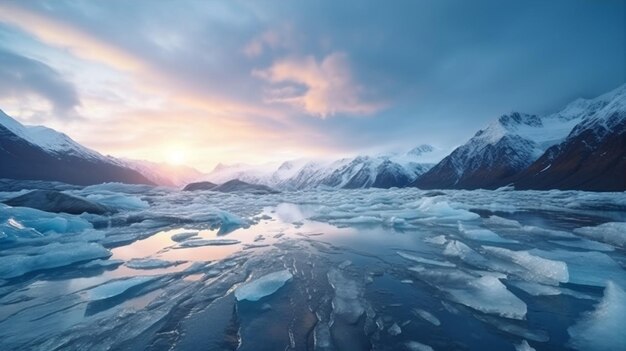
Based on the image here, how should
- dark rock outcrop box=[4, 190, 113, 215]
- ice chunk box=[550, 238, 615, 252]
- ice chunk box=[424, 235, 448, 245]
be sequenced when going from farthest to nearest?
1. dark rock outcrop box=[4, 190, 113, 215]
2. ice chunk box=[424, 235, 448, 245]
3. ice chunk box=[550, 238, 615, 252]

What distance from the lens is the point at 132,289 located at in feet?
19.3

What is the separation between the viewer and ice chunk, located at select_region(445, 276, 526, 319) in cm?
463

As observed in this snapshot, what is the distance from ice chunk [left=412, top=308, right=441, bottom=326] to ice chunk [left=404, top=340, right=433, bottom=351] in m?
0.69

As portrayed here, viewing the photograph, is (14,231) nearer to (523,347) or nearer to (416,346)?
(416,346)

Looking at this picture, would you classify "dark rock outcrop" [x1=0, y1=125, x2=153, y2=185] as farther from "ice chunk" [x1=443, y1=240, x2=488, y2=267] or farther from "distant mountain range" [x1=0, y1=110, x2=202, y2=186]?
"ice chunk" [x1=443, y1=240, x2=488, y2=267]

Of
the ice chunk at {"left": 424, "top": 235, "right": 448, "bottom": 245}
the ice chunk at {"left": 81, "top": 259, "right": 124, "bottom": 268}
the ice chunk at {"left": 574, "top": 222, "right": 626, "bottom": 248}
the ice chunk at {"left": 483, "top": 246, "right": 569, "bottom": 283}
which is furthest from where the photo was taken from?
the ice chunk at {"left": 424, "top": 235, "right": 448, "bottom": 245}

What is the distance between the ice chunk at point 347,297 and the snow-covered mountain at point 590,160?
257 feet

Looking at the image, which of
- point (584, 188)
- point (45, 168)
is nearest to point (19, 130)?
point (45, 168)

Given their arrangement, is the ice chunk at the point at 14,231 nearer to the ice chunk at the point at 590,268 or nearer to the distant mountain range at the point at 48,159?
the ice chunk at the point at 590,268

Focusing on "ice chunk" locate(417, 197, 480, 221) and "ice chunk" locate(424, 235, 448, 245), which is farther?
"ice chunk" locate(417, 197, 480, 221)

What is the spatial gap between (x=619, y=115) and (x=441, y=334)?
121630 mm

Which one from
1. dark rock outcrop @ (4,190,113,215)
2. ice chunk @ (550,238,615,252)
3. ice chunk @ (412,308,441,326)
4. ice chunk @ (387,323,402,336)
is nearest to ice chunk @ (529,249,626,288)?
ice chunk @ (550,238,615,252)

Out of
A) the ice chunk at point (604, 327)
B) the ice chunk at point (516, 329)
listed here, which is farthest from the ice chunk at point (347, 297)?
the ice chunk at point (604, 327)

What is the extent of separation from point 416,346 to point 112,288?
553cm
